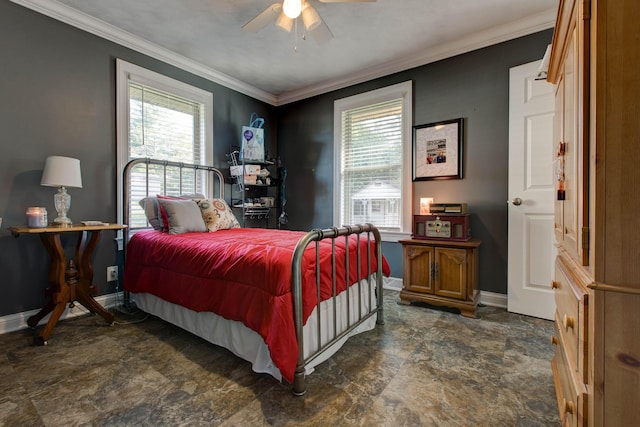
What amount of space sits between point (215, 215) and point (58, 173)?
117cm

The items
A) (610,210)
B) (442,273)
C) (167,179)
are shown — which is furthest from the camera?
(167,179)

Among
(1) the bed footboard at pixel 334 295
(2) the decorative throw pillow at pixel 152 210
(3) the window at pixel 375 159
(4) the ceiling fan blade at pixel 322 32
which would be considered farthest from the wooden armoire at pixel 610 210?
(2) the decorative throw pillow at pixel 152 210

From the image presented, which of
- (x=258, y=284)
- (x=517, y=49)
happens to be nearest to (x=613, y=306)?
(x=258, y=284)

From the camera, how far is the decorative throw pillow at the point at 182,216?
2518 mm

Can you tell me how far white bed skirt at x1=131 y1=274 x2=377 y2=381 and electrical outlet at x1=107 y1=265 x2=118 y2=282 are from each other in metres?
0.54

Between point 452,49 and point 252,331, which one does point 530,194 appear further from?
point 252,331

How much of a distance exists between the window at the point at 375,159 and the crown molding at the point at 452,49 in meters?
0.21

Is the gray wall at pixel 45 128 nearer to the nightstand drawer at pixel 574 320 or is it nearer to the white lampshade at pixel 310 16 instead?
the white lampshade at pixel 310 16

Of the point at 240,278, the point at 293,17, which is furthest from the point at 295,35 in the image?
the point at 240,278

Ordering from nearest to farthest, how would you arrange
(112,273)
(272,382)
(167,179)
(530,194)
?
(272,382) → (530,194) → (112,273) → (167,179)

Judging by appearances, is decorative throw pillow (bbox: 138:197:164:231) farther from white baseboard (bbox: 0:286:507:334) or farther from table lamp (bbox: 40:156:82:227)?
white baseboard (bbox: 0:286:507:334)

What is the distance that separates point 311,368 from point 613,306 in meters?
1.31

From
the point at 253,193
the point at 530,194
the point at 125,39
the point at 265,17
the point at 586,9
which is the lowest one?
the point at 530,194

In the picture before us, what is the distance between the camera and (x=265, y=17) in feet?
7.04
